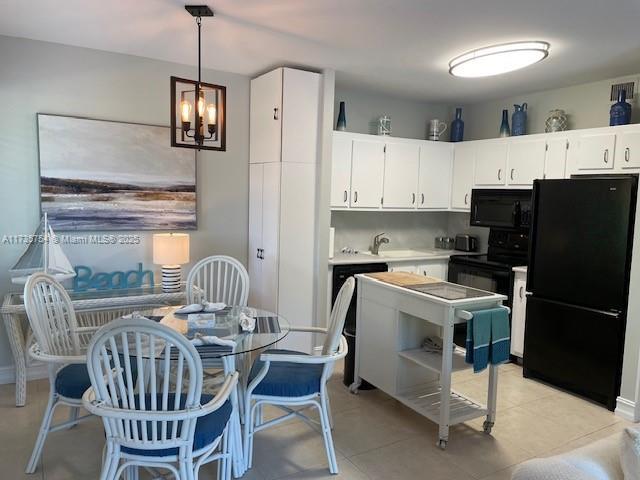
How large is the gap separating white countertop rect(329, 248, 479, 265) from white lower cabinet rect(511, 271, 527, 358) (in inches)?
36.9

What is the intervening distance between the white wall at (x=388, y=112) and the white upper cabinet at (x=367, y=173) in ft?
1.25

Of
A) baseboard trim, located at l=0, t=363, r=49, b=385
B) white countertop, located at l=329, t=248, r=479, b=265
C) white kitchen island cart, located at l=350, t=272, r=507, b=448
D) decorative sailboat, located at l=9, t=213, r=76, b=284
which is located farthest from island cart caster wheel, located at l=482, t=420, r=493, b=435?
baseboard trim, located at l=0, t=363, r=49, b=385

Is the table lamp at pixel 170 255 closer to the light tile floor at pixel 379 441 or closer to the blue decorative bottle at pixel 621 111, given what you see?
the light tile floor at pixel 379 441

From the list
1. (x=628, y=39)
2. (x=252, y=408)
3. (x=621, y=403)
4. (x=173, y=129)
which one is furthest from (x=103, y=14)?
(x=621, y=403)

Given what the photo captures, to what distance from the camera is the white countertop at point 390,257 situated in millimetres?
4297

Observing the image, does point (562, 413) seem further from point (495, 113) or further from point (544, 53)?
point (495, 113)

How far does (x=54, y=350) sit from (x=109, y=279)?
1.34 meters

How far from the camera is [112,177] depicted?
12.1ft

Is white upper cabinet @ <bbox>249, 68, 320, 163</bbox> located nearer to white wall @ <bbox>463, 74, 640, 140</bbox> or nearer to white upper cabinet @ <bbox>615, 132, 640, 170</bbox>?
white wall @ <bbox>463, 74, 640, 140</bbox>

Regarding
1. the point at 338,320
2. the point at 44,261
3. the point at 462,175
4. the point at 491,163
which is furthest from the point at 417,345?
the point at 44,261

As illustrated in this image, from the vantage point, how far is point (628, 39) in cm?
302

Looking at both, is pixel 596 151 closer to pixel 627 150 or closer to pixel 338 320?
pixel 627 150

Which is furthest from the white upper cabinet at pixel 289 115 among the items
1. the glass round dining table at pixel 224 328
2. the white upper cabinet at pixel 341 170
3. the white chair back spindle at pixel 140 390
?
the white chair back spindle at pixel 140 390

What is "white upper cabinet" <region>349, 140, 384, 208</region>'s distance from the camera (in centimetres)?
452
